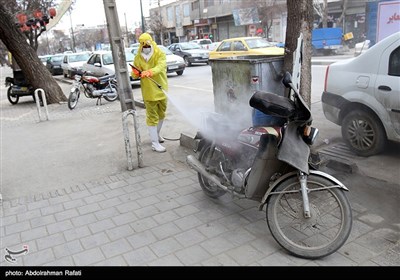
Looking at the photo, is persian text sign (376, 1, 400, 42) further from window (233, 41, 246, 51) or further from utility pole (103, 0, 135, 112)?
utility pole (103, 0, 135, 112)

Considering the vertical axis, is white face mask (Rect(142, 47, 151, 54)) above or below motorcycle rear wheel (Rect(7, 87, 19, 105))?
above

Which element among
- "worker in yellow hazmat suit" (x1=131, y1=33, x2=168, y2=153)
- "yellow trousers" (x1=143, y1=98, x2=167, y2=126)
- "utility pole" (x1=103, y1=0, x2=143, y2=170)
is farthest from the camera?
"utility pole" (x1=103, y1=0, x2=143, y2=170)

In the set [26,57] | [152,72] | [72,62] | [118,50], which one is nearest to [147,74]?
[152,72]

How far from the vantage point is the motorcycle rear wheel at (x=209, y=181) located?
4.08m

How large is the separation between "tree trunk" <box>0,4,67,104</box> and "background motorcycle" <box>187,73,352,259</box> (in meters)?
10.8

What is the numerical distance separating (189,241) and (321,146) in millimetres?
3220

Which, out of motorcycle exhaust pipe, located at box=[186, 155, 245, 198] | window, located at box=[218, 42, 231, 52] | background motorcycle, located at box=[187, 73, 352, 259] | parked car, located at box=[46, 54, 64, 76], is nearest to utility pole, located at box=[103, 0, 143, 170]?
motorcycle exhaust pipe, located at box=[186, 155, 245, 198]

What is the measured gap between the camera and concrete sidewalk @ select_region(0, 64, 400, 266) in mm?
3164

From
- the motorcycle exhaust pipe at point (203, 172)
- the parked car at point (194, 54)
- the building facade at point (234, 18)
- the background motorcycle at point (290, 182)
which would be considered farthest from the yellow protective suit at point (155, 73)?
the building facade at point (234, 18)

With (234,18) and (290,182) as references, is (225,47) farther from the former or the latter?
(234,18)

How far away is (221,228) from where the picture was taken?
360 cm

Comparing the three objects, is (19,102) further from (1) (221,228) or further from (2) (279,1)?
(2) (279,1)

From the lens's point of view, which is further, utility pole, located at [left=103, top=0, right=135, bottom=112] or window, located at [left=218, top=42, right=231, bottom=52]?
window, located at [left=218, top=42, right=231, bottom=52]
